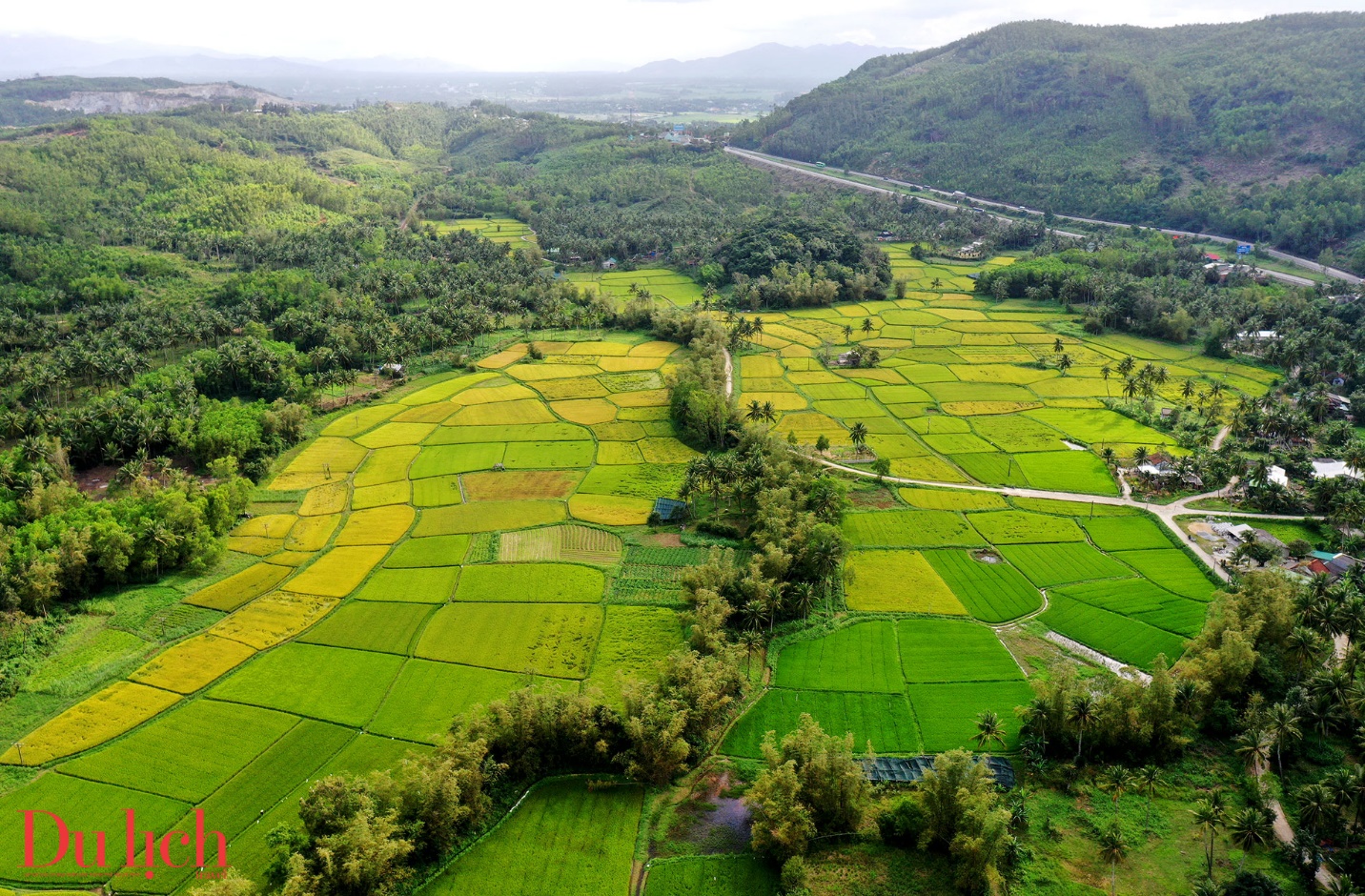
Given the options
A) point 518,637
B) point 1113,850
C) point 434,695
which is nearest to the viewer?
point 1113,850

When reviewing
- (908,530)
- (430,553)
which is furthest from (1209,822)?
(430,553)

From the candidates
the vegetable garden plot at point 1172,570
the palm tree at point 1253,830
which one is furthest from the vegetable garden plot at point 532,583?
the vegetable garden plot at point 1172,570

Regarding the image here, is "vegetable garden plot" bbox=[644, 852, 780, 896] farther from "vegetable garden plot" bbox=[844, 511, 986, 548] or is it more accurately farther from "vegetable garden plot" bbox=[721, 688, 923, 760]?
Answer: "vegetable garden plot" bbox=[844, 511, 986, 548]

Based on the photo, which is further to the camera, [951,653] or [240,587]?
[240,587]

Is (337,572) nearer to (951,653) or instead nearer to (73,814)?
(73,814)

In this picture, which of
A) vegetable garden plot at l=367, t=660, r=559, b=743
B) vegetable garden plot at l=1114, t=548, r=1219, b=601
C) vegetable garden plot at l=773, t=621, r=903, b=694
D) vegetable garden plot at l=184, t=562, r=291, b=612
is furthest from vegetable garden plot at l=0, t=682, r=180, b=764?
vegetable garden plot at l=1114, t=548, r=1219, b=601

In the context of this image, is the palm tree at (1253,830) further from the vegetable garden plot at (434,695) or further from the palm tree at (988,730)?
the vegetable garden plot at (434,695)
